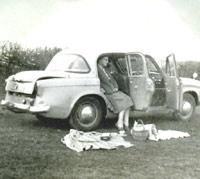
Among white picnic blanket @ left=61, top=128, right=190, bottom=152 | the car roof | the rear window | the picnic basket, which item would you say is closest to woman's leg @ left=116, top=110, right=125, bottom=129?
white picnic blanket @ left=61, top=128, right=190, bottom=152

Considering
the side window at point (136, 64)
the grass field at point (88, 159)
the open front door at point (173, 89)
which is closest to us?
the grass field at point (88, 159)

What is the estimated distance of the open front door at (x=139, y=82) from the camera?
8.36m

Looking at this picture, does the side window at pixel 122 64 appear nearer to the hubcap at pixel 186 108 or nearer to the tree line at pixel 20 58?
the hubcap at pixel 186 108

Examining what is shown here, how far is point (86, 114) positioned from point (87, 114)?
0.9 inches

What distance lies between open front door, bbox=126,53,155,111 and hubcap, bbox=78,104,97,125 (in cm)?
101

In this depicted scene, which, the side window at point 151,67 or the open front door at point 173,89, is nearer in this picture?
the open front door at point 173,89

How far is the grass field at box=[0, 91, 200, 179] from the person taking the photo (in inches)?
193

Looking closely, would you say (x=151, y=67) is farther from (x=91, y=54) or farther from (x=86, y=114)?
(x=86, y=114)

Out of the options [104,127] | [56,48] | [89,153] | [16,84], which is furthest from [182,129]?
[56,48]

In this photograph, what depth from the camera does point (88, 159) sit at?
5.68 metres

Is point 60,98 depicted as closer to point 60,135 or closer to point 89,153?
point 60,135

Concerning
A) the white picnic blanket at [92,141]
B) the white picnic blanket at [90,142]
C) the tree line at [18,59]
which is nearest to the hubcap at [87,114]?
the white picnic blanket at [92,141]

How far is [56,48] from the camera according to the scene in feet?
50.0

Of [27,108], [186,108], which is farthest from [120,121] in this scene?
[186,108]
